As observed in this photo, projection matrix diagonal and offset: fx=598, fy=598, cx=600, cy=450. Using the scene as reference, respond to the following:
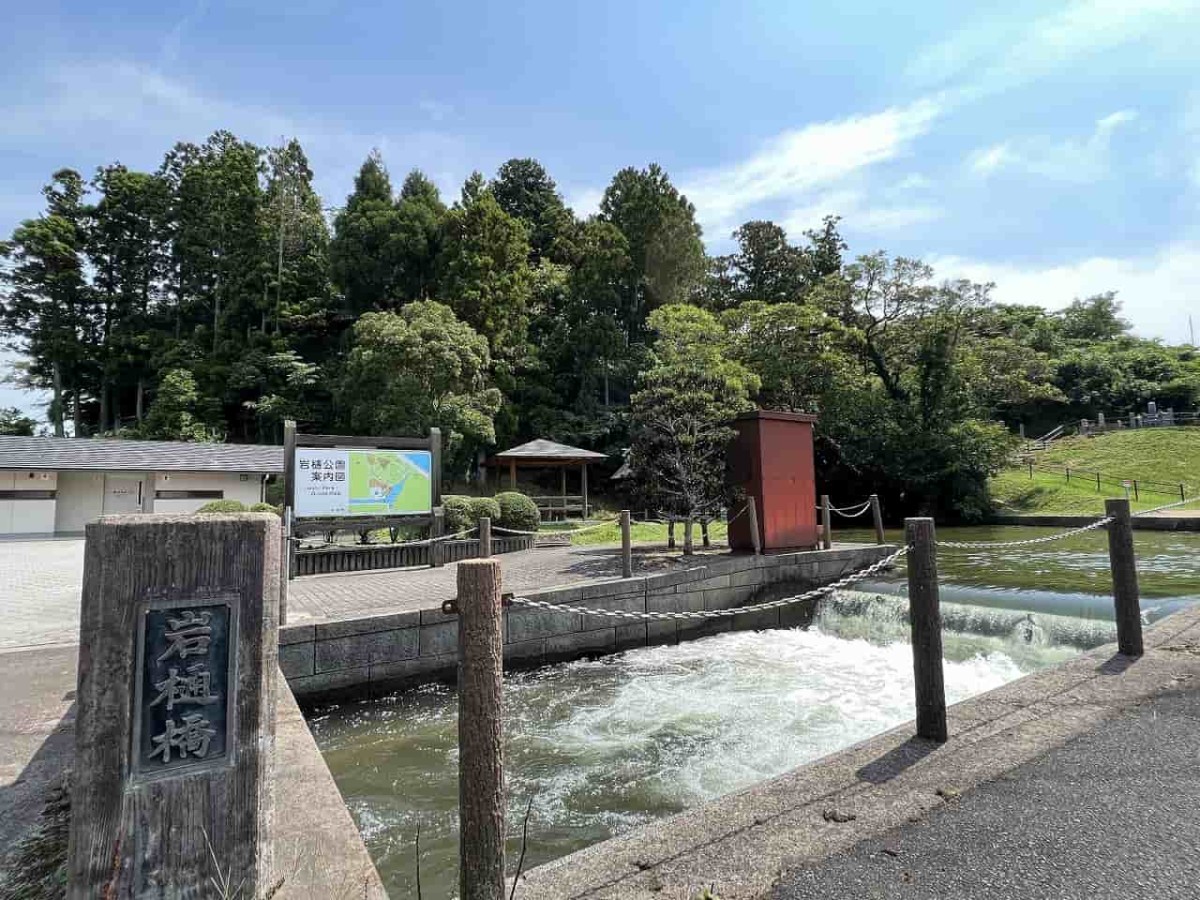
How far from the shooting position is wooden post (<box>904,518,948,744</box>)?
296 centimetres

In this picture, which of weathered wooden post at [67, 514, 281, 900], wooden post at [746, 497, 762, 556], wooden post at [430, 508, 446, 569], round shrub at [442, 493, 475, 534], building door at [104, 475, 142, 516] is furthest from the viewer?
building door at [104, 475, 142, 516]

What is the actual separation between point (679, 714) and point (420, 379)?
1717cm

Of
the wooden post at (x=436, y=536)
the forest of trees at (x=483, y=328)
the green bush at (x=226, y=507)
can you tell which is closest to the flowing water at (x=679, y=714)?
the wooden post at (x=436, y=536)

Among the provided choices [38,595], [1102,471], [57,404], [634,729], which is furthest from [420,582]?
[57,404]

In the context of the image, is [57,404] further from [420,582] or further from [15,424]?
[420,582]

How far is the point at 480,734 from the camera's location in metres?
1.87

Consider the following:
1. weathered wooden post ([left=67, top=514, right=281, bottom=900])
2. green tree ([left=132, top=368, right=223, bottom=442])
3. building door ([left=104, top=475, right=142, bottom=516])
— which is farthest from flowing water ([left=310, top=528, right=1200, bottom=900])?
green tree ([left=132, top=368, right=223, bottom=442])

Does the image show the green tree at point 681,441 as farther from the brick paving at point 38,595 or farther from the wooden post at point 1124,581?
the brick paving at point 38,595

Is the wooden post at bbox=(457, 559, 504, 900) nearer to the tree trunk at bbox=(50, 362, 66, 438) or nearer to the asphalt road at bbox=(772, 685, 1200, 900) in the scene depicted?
the asphalt road at bbox=(772, 685, 1200, 900)

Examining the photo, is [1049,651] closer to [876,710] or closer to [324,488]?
[876,710]

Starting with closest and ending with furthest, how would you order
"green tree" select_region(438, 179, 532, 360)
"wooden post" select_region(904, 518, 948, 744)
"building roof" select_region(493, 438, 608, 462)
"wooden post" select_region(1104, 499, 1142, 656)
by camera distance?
"wooden post" select_region(904, 518, 948, 744) → "wooden post" select_region(1104, 499, 1142, 656) → "building roof" select_region(493, 438, 608, 462) → "green tree" select_region(438, 179, 532, 360)

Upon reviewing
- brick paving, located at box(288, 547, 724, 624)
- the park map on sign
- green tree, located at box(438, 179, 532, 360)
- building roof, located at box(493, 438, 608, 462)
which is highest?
green tree, located at box(438, 179, 532, 360)

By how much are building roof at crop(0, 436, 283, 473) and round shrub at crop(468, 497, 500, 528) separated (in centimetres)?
1164

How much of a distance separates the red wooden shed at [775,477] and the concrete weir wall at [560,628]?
1.54ft
